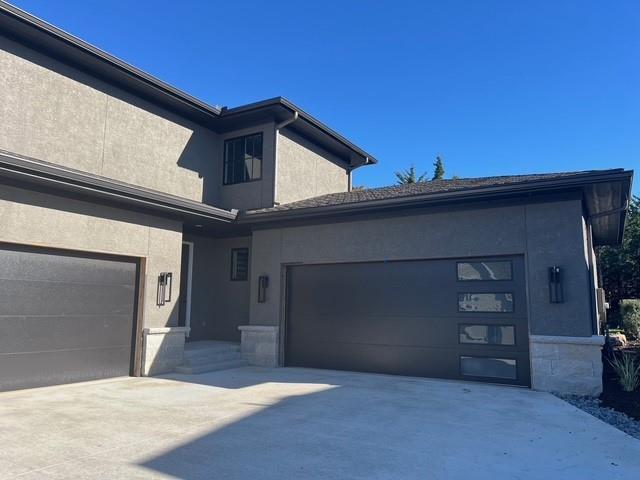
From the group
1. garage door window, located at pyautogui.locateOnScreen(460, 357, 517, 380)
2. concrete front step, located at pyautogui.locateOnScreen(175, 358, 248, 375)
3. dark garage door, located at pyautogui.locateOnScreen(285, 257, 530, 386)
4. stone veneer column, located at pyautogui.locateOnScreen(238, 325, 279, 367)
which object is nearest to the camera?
garage door window, located at pyautogui.locateOnScreen(460, 357, 517, 380)

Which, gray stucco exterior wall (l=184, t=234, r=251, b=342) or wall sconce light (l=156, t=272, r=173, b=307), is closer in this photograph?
wall sconce light (l=156, t=272, r=173, b=307)

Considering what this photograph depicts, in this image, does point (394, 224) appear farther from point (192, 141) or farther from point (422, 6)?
point (422, 6)

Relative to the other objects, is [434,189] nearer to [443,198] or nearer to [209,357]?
[443,198]

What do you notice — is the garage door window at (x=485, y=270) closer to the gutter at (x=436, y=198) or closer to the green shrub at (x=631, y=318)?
the gutter at (x=436, y=198)

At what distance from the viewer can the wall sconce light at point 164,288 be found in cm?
949

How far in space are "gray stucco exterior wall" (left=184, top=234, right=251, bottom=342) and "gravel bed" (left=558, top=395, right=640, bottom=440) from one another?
7.77 m

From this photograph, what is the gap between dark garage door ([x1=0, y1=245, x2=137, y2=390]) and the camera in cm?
732

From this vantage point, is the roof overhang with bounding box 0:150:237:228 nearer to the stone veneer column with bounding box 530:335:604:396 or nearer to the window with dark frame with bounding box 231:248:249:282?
the window with dark frame with bounding box 231:248:249:282

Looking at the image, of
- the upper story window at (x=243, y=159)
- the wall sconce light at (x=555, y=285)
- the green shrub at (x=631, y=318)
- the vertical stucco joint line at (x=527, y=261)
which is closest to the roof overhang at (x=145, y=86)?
the upper story window at (x=243, y=159)

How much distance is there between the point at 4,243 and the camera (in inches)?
285

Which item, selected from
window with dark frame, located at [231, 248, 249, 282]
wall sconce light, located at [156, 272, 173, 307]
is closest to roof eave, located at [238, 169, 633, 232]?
window with dark frame, located at [231, 248, 249, 282]

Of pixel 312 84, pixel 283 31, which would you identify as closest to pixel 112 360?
pixel 283 31

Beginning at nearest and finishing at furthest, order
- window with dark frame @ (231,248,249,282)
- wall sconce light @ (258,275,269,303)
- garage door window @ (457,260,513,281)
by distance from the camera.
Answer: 1. garage door window @ (457,260,513,281)
2. wall sconce light @ (258,275,269,303)
3. window with dark frame @ (231,248,249,282)

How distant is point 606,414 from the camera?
6188 mm
